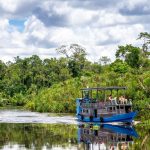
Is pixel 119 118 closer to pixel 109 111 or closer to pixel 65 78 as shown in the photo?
pixel 109 111

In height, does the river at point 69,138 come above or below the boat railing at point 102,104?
below

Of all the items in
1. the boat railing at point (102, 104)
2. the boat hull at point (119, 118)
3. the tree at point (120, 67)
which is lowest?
the boat hull at point (119, 118)

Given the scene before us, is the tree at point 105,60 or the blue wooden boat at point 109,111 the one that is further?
the tree at point 105,60

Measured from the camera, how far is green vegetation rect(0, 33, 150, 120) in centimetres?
5434

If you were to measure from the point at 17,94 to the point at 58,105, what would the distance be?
26316 millimetres

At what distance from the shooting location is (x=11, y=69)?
326ft

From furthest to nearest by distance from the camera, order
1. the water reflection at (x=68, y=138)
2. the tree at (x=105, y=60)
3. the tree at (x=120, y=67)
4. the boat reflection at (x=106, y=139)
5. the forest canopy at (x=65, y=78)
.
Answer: the tree at (x=105, y=60)
the tree at (x=120, y=67)
the forest canopy at (x=65, y=78)
the boat reflection at (x=106, y=139)
the water reflection at (x=68, y=138)

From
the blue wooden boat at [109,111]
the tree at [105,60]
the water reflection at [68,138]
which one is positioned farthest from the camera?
the tree at [105,60]

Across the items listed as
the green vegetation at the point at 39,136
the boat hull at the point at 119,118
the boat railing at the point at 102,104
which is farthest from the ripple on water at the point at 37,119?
the green vegetation at the point at 39,136

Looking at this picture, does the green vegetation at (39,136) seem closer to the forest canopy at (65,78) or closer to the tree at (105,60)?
the forest canopy at (65,78)

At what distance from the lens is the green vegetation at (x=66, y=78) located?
178ft

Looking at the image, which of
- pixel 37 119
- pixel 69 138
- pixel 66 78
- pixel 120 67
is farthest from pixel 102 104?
pixel 66 78

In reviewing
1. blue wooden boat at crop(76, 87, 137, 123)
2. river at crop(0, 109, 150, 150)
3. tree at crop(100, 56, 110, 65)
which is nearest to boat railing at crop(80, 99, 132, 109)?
blue wooden boat at crop(76, 87, 137, 123)

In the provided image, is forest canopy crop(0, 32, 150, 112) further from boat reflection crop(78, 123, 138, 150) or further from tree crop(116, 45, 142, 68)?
boat reflection crop(78, 123, 138, 150)
